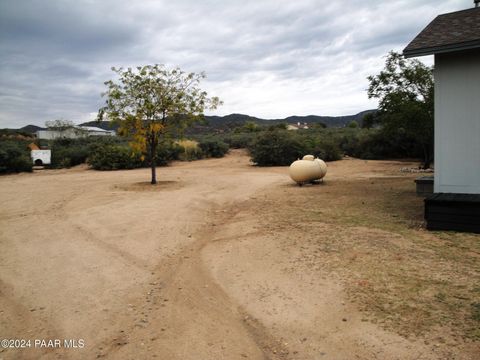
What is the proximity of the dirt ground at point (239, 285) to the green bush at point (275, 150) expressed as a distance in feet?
43.1

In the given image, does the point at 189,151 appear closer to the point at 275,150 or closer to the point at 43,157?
the point at 275,150

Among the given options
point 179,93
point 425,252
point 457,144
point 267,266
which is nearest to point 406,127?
point 457,144

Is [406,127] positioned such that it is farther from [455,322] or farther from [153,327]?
[153,327]

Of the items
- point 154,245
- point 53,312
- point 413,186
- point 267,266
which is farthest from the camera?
point 413,186

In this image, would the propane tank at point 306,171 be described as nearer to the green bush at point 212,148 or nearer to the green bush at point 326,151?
the green bush at point 326,151

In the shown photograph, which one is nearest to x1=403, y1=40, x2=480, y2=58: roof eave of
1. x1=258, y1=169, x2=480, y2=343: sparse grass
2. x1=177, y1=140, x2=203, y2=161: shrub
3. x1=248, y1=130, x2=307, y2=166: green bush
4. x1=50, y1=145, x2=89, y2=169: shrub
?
x1=258, y1=169, x2=480, y2=343: sparse grass

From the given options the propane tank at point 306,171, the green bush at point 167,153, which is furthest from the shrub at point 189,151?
the propane tank at point 306,171

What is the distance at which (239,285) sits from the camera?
14.9 ft

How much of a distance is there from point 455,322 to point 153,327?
2.71 m

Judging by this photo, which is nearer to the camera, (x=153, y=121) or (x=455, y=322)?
(x=455, y=322)

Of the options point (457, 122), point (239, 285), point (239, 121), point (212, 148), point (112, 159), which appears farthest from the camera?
point (239, 121)

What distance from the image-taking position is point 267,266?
5.08 metres

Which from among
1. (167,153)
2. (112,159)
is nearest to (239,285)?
(112,159)

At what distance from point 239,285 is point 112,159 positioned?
18.5 meters
